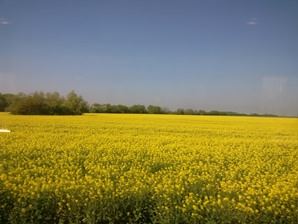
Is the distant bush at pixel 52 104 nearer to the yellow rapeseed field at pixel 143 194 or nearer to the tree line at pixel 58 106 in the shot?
the tree line at pixel 58 106

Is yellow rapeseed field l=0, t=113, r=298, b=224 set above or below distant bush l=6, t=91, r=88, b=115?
below

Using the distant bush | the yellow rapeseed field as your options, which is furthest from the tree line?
the yellow rapeseed field

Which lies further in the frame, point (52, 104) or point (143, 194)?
point (52, 104)

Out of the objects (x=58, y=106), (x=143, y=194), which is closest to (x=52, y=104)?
(x=58, y=106)

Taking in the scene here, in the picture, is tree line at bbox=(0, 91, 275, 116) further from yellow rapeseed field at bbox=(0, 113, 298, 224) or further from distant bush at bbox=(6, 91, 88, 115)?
yellow rapeseed field at bbox=(0, 113, 298, 224)

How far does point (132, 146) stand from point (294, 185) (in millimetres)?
5070

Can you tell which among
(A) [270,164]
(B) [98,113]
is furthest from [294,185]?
(B) [98,113]

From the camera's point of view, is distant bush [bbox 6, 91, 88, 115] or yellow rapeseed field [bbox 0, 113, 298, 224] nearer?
yellow rapeseed field [bbox 0, 113, 298, 224]

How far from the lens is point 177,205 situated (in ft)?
19.6

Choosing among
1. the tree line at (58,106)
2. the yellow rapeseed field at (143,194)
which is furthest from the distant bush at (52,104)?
the yellow rapeseed field at (143,194)

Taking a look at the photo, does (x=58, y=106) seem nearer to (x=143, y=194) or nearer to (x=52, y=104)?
(x=52, y=104)

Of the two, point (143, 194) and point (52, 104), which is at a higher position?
point (52, 104)

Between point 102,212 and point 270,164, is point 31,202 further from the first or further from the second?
point 270,164

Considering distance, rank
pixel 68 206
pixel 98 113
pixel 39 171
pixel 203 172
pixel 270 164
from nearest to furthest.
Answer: pixel 68 206 < pixel 39 171 < pixel 203 172 < pixel 270 164 < pixel 98 113
